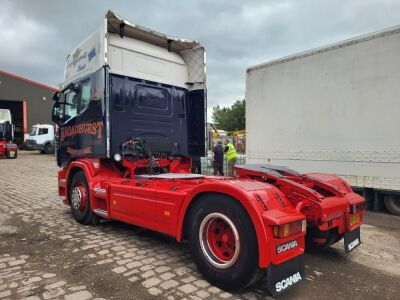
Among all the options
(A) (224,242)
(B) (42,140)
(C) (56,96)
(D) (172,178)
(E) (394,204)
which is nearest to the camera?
(A) (224,242)

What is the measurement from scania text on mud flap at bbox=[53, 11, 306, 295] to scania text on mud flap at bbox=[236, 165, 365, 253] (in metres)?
0.35

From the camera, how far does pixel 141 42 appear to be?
6.21 meters

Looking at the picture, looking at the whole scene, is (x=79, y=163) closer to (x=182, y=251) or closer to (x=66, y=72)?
(x=66, y=72)

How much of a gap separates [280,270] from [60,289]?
84.9 inches

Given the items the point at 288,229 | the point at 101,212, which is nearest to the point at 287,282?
the point at 288,229

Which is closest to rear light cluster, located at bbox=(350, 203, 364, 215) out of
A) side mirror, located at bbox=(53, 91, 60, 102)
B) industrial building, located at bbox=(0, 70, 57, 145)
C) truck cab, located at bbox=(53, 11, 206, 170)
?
truck cab, located at bbox=(53, 11, 206, 170)

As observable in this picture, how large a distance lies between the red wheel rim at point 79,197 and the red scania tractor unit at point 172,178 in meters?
0.02

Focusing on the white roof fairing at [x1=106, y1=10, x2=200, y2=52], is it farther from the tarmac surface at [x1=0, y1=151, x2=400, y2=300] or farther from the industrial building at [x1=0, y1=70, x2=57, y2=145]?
the industrial building at [x1=0, y1=70, x2=57, y2=145]

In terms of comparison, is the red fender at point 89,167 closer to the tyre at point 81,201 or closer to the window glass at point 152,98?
the tyre at point 81,201

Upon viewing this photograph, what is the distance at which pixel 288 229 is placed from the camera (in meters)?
3.16

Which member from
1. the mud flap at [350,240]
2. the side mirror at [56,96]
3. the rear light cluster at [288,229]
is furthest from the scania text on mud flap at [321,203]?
the side mirror at [56,96]

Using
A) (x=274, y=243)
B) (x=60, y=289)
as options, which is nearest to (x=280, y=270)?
(x=274, y=243)

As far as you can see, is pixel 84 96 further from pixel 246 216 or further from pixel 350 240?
pixel 350 240

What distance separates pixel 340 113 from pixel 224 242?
16.7ft
